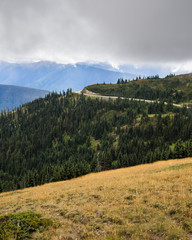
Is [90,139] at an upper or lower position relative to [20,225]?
lower

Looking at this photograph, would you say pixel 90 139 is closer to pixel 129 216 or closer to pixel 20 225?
pixel 129 216

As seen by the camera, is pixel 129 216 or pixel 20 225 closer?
pixel 20 225

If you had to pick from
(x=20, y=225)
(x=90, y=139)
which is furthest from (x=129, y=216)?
(x=90, y=139)

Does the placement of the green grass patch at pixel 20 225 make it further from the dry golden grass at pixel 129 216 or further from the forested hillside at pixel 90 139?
the forested hillside at pixel 90 139

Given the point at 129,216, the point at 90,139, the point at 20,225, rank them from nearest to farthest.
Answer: the point at 20,225
the point at 129,216
the point at 90,139

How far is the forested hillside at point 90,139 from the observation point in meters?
76.0

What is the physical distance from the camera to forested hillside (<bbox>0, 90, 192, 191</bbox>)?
249 ft

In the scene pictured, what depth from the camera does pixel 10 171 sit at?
12444cm

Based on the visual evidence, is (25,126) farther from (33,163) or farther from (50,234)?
(50,234)

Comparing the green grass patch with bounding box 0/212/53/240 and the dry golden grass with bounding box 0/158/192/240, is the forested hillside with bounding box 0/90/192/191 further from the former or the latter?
the green grass patch with bounding box 0/212/53/240

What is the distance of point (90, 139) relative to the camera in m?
142

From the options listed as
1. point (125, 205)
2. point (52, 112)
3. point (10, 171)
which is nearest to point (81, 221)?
point (125, 205)

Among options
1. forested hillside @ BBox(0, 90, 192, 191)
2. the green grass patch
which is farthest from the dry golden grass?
forested hillside @ BBox(0, 90, 192, 191)

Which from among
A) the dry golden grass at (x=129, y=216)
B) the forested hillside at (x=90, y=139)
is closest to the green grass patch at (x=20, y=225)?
the dry golden grass at (x=129, y=216)
